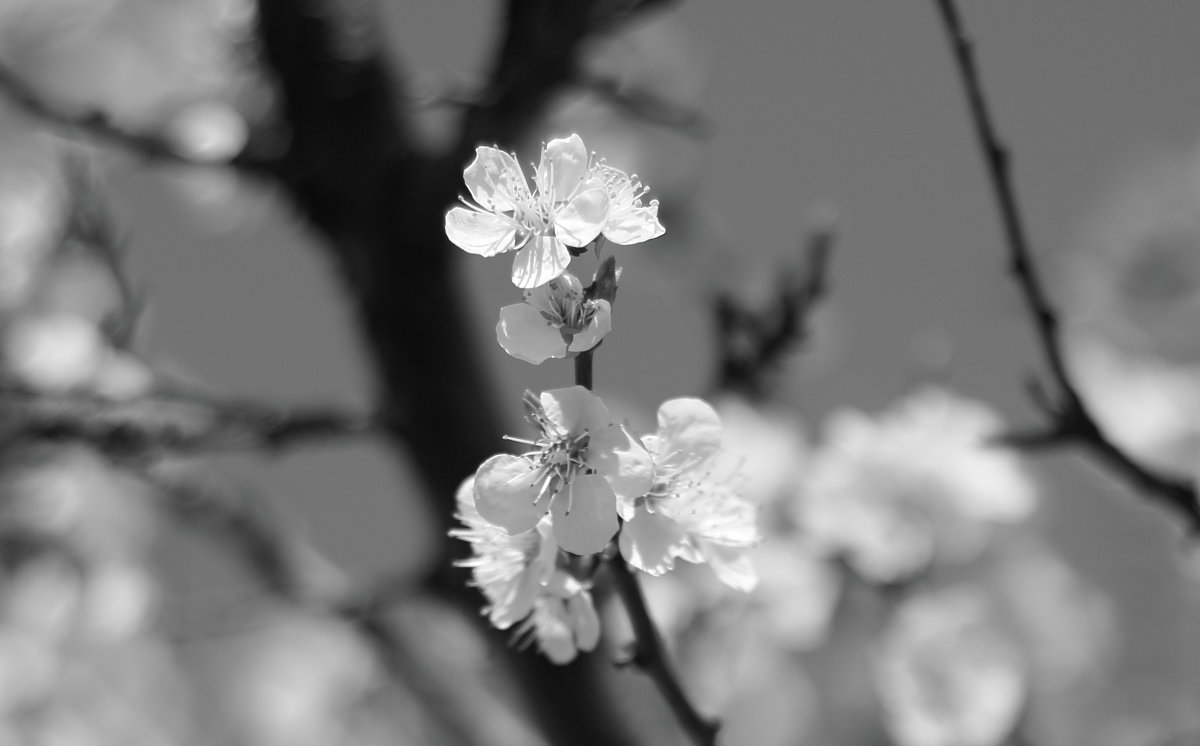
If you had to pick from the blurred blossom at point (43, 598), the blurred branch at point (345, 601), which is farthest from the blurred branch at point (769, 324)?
the blurred blossom at point (43, 598)

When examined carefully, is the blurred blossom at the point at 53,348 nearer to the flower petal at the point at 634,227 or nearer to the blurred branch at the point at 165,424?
the blurred branch at the point at 165,424

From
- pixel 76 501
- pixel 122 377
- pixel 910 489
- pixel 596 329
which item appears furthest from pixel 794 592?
pixel 76 501

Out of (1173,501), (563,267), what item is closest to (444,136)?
(563,267)

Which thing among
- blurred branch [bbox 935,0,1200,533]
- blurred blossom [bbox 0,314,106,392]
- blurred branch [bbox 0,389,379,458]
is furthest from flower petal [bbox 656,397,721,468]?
blurred blossom [bbox 0,314,106,392]

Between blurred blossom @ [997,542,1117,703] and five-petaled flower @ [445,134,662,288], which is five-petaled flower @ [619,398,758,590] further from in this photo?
blurred blossom @ [997,542,1117,703]

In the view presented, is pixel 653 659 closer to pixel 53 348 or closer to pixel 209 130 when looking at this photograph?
pixel 209 130
